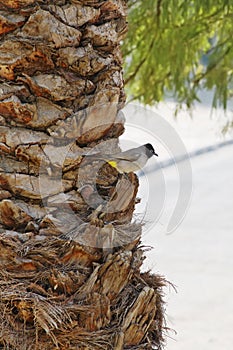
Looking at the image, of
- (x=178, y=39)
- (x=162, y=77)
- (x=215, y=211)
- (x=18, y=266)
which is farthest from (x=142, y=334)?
(x=215, y=211)

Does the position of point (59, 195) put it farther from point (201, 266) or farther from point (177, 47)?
point (201, 266)

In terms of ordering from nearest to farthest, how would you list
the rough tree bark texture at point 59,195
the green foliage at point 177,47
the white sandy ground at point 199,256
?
1. the rough tree bark texture at point 59,195
2. the white sandy ground at point 199,256
3. the green foliage at point 177,47

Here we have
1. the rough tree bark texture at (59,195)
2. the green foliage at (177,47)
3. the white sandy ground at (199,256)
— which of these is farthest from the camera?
the green foliage at (177,47)

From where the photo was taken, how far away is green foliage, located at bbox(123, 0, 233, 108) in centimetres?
196

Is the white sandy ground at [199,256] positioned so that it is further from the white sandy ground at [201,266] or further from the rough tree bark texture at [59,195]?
the rough tree bark texture at [59,195]

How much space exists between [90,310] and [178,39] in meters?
1.50

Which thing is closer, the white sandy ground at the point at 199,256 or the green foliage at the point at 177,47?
the white sandy ground at the point at 199,256

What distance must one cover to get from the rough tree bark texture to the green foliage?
126cm

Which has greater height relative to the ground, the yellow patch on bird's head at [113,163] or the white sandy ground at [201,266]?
the white sandy ground at [201,266]

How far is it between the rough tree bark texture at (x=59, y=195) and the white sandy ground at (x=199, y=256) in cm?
11

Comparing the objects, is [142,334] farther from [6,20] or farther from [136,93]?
[136,93]

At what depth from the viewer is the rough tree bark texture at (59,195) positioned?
2.12 ft

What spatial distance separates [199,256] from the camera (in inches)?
103

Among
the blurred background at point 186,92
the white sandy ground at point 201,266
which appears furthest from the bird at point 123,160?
the blurred background at point 186,92
